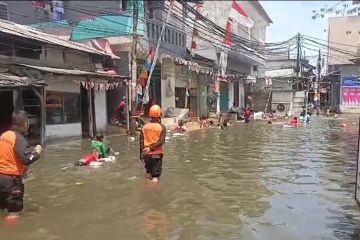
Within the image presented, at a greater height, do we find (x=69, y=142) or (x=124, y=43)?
(x=124, y=43)

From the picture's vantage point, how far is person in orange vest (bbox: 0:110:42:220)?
6.94 meters

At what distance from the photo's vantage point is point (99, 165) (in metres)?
13.1

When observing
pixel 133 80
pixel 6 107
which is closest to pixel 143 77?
pixel 133 80

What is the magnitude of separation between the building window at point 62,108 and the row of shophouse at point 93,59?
0.04 metres

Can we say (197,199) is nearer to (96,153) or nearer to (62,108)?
(96,153)

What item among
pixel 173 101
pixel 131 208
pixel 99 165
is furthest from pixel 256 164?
pixel 173 101

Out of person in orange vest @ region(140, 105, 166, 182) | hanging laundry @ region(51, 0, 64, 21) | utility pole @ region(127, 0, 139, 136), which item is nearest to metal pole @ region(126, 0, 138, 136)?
Result: utility pole @ region(127, 0, 139, 136)

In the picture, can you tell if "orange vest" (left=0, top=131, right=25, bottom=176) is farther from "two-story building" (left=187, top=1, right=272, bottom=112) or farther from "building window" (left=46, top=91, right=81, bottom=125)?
"two-story building" (left=187, top=1, right=272, bottom=112)

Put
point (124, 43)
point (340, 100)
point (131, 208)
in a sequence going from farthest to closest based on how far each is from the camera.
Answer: point (340, 100)
point (124, 43)
point (131, 208)

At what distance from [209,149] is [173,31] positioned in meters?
15.5

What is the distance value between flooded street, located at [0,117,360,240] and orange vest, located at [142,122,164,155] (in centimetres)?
89

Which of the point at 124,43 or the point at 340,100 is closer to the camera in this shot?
the point at 124,43

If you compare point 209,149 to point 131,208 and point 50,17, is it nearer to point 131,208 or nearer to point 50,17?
point 131,208

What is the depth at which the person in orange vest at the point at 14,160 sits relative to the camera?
22.8 feet
